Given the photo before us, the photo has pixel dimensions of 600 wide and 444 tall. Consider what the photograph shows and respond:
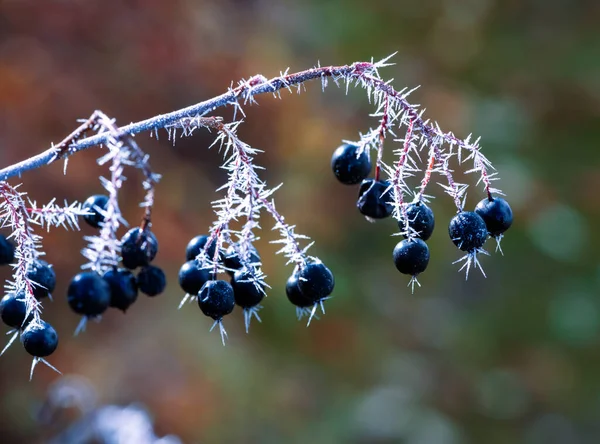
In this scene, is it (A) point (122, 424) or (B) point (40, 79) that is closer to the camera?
(A) point (122, 424)

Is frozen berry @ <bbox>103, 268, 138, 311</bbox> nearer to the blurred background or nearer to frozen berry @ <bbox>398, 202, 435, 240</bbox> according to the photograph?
frozen berry @ <bbox>398, 202, 435, 240</bbox>

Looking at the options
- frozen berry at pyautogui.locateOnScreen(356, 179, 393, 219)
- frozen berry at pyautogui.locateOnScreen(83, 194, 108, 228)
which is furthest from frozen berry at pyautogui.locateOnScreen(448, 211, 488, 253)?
frozen berry at pyautogui.locateOnScreen(83, 194, 108, 228)

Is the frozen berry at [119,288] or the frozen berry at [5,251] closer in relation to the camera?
the frozen berry at [119,288]

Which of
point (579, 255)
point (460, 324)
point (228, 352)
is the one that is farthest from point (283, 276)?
point (579, 255)

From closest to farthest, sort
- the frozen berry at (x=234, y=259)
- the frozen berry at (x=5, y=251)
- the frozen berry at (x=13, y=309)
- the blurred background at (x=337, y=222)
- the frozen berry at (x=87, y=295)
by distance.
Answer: the frozen berry at (x=87, y=295)
the frozen berry at (x=13, y=309)
the frozen berry at (x=234, y=259)
the frozen berry at (x=5, y=251)
the blurred background at (x=337, y=222)

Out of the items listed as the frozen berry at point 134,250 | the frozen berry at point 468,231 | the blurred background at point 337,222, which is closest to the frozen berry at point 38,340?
the frozen berry at point 134,250

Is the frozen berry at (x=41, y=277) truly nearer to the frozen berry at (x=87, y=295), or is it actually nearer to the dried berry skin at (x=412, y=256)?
the frozen berry at (x=87, y=295)

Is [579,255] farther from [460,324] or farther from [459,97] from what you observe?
[459,97]
